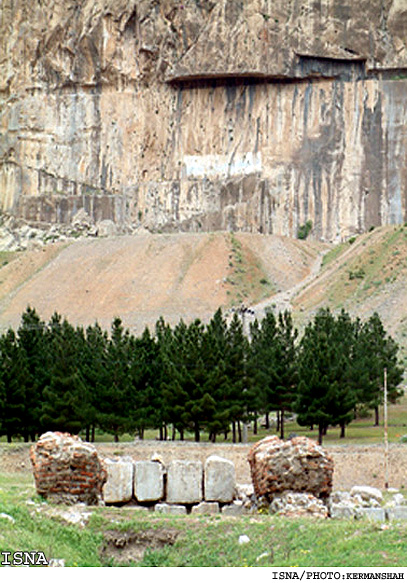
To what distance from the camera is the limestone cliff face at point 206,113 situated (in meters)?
115

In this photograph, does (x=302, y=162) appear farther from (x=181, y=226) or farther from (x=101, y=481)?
(x=101, y=481)

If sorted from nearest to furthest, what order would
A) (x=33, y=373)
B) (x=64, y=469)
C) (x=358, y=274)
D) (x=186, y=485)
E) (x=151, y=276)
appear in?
(x=64, y=469)
(x=186, y=485)
(x=33, y=373)
(x=358, y=274)
(x=151, y=276)

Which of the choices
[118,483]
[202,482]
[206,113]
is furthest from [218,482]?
[206,113]

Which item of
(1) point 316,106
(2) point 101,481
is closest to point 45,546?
(2) point 101,481

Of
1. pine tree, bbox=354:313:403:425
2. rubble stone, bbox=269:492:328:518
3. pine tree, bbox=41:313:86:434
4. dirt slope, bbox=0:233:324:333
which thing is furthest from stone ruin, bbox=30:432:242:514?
dirt slope, bbox=0:233:324:333

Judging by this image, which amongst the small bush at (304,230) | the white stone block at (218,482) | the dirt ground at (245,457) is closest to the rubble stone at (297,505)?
the white stone block at (218,482)

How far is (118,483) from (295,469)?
4.46m

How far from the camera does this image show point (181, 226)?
377ft

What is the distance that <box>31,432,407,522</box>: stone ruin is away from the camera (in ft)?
81.2

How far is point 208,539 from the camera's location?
21.5 m

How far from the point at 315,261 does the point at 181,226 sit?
16.5 metres

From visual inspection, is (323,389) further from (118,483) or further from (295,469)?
Result: (295,469)

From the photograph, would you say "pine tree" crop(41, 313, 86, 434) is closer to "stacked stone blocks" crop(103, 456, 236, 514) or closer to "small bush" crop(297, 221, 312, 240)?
"stacked stone blocks" crop(103, 456, 236, 514)

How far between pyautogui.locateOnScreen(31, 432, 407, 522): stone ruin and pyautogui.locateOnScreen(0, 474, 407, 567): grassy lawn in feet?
3.88
